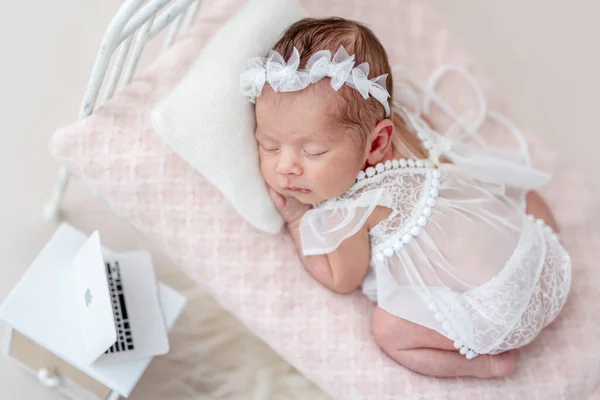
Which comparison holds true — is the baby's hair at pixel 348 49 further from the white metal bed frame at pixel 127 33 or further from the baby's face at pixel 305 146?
the white metal bed frame at pixel 127 33

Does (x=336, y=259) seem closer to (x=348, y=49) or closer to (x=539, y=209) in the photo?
(x=348, y=49)

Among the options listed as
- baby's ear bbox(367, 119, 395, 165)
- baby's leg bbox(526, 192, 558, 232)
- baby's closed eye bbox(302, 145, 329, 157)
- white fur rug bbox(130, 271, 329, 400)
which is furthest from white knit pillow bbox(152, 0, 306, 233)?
baby's leg bbox(526, 192, 558, 232)

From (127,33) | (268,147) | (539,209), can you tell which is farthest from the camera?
(539,209)

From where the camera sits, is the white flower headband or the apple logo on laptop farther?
the apple logo on laptop

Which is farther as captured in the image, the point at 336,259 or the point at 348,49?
the point at 336,259

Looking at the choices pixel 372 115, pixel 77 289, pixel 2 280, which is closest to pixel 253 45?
pixel 372 115

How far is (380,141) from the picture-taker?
52.7 inches

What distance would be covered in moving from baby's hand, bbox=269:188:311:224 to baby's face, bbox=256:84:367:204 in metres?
0.03

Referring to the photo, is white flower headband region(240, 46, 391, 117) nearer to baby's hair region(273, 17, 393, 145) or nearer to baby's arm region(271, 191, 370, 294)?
baby's hair region(273, 17, 393, 145)

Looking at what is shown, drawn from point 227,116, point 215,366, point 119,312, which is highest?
point 227,116

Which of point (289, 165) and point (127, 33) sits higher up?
point (127, 33)

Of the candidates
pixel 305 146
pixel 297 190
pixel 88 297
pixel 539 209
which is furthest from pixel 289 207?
pixel 539 209

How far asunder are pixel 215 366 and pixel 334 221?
558mm

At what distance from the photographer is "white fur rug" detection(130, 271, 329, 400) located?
1.62 m
